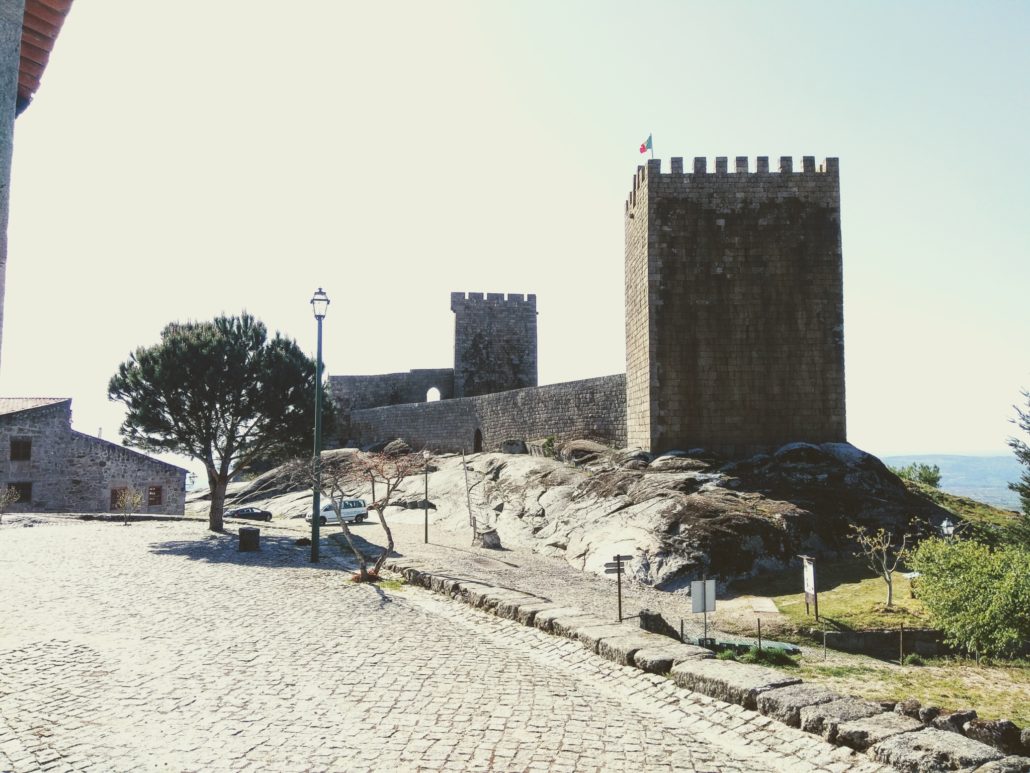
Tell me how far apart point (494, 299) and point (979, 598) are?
35731mm

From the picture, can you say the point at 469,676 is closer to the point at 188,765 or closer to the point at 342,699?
the point at 342,699

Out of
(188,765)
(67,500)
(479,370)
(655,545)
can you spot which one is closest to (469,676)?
(188,765)

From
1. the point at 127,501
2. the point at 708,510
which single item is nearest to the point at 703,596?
the point at 708,510

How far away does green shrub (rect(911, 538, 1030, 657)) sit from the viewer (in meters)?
13.1

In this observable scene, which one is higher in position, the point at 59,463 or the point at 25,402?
the point at 25,402

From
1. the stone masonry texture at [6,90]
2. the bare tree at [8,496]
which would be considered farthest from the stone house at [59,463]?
the stone masonry texture at [6,90]

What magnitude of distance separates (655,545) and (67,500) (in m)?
26.5

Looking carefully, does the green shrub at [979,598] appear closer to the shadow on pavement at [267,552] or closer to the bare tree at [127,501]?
the shadow on pavement at [267,552]

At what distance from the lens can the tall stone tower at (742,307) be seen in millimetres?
23516

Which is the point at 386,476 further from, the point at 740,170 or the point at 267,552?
the point at 740,170

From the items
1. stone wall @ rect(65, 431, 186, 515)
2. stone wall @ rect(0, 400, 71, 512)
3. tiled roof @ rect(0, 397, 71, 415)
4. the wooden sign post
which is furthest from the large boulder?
tiled roof @ rect(0, 397, 71, 415)

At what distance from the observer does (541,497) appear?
83.3 ft

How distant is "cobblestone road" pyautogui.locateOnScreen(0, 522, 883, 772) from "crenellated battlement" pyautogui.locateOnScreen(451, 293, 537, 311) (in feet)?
117

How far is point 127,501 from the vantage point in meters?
26.1
